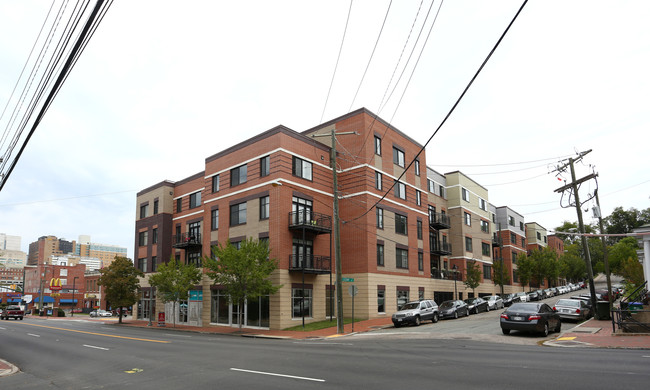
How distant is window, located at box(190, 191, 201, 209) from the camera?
43.1 metres

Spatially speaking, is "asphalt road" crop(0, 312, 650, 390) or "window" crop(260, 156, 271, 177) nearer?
"asphalt road" crop(0, 312, 650, 390)

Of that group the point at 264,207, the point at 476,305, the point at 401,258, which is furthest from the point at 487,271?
the point at 264,207

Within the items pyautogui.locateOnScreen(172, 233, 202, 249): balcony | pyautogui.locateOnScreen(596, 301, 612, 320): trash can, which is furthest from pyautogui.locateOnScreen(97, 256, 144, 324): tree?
pyautogui.locateOnScreen(596, 301, 612, 320): trash can

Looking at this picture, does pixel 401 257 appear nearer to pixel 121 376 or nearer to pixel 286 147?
pixel 286 147

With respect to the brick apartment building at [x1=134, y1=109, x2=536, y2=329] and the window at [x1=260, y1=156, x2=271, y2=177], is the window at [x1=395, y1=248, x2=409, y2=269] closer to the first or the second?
the brick apartment building at [x1=134, y1=109, x2=536, y2=329]

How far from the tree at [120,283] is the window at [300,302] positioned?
758 inches

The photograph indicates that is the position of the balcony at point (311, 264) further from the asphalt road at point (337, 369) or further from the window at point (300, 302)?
the asphalt road at point (337, 369)

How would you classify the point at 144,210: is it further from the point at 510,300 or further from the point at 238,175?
the point at 510,300

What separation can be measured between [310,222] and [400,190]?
10973 millimetres

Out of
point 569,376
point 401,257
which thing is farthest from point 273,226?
point 569,376

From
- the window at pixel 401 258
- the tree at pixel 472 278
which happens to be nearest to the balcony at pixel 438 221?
the tree at pixel 472 278

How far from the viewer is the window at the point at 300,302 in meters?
31.7

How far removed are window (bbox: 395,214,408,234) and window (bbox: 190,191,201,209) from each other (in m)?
18.4

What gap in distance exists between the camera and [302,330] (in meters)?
28.4
